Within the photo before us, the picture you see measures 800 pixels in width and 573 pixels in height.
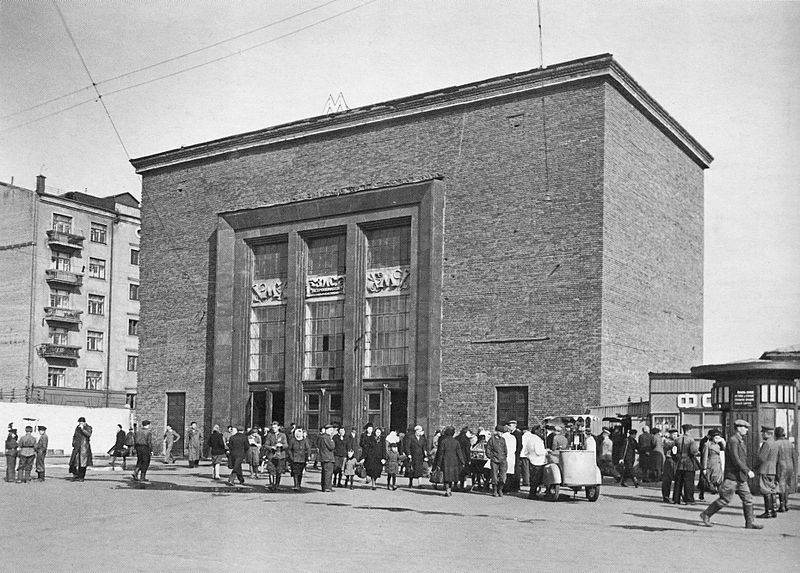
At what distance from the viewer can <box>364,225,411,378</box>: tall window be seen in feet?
103

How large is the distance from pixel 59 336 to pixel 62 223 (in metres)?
7.21

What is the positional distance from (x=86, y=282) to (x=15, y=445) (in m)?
36.6

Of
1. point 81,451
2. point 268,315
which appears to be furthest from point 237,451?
point 268,315

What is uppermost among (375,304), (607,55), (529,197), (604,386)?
(607,55)

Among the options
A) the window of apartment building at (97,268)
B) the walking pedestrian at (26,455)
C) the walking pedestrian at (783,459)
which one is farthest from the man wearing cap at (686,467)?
the window of apartment building at (97,268)

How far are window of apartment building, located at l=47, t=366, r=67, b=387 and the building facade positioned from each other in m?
0.06

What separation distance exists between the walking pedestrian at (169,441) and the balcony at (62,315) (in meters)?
23.4

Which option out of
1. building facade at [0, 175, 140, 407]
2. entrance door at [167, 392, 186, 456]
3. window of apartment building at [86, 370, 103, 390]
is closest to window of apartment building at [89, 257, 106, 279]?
building facade at [0, 175, 140, 407]

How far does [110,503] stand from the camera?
Answer: 17.7 meters

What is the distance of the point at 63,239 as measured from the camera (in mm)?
57062

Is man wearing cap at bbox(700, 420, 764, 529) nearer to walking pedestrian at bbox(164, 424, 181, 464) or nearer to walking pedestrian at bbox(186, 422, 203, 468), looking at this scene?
walking pedestrian at bbox(186, 422, 203, 468)

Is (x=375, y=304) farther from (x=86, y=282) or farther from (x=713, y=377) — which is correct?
(x=86, y=282)

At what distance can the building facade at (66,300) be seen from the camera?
55.1 meters

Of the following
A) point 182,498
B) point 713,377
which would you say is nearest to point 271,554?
point 182,498
